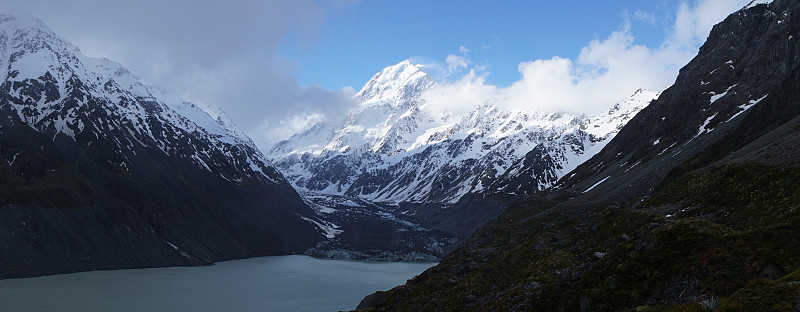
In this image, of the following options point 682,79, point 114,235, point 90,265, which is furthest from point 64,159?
point 682,79

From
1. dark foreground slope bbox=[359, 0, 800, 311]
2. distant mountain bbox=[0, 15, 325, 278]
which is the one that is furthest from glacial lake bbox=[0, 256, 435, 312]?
dark foreground slope bbox=[359, 0, 800, 311]

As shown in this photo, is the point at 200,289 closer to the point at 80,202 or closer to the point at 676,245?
the point at 80,202

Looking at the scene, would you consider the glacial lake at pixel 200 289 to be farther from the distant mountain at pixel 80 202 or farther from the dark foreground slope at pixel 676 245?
the dark foreground slope at pixel 676 245

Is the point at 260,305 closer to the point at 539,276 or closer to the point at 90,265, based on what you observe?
the point at 90,265

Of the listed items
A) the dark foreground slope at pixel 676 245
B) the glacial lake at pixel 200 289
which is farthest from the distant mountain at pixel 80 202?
the dark foreground slope at pixel 676 245

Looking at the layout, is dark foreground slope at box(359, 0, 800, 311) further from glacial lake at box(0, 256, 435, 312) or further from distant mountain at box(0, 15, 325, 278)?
distant mountain at box(0, 15, 325, 278)

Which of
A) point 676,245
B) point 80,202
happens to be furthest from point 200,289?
point 676,245
